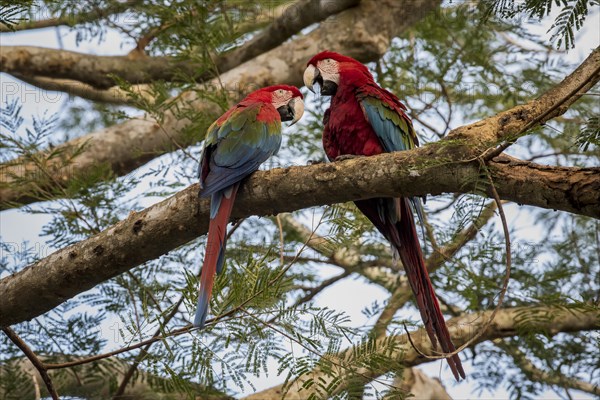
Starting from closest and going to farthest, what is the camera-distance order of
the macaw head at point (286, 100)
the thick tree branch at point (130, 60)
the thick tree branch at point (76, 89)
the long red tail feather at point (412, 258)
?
the long red tail feather at point (412, 258), the macaw head at point (286, 100), the thick tree branch at point (130, 60), the thick tree branch at point (76, 89)

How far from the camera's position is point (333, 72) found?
2.51 m

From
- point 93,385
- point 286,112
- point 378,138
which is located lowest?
point 93,385

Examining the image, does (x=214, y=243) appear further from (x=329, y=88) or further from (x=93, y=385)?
(x=93, y=385)

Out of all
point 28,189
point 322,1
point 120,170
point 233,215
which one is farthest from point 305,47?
point 233,215

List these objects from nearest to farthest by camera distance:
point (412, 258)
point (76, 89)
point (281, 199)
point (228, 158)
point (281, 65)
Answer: point (281, 199)
point (228, 158)
point (412, 258)
point (281, 65)
point (76, 89)

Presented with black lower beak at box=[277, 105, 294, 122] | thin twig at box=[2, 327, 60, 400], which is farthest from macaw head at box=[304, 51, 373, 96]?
thin twig at box=[2, 327, 60, 400]

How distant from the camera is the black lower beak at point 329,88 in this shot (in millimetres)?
2514

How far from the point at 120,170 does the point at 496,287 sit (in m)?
1.85

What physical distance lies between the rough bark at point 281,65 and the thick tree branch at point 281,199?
1226 millimetres

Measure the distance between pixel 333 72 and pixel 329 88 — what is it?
2.3 inches

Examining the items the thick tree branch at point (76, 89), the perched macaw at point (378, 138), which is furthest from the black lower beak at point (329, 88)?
the thick tree branch at point (76, 89)

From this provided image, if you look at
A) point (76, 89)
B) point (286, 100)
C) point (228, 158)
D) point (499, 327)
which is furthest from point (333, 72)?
point (76, 89)

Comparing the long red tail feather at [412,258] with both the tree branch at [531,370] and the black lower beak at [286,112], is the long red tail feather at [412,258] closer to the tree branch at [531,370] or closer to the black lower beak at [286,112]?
the black lower beak at [286,112]

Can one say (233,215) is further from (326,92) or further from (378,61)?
(378,61)
